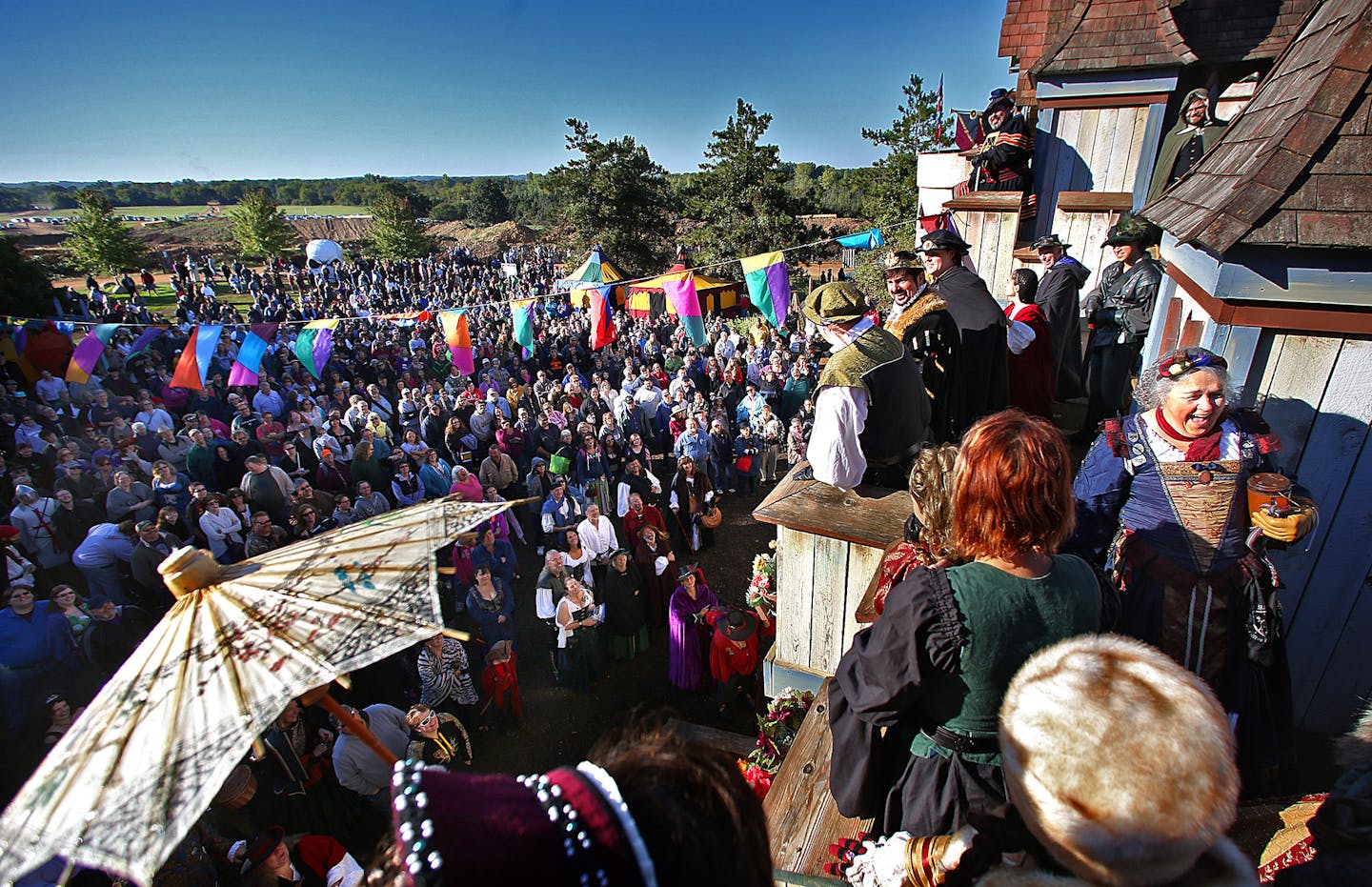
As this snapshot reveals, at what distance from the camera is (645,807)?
99 centimetres

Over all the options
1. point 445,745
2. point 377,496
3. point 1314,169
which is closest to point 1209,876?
point 1314,169

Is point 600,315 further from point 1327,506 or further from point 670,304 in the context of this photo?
point 1327,506

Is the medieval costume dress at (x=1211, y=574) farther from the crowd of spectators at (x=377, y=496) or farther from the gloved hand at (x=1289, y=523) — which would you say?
the crowd of spectators at (x=377, y=496)

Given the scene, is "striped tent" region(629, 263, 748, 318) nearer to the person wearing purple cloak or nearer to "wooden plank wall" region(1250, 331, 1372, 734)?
the person wearing purple cloak

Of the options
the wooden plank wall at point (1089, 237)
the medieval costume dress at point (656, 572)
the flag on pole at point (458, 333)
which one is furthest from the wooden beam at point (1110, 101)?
the flag on pole at point (458, 333)

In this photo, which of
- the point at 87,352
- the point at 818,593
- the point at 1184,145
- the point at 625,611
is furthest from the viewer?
the point at 87,352

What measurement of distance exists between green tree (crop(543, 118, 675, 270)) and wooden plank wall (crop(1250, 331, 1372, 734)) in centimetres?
3564

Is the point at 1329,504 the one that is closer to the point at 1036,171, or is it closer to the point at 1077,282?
the point at 1077,282

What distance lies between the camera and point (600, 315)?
1270 centimetres

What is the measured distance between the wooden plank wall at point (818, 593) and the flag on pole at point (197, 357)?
11.1 m

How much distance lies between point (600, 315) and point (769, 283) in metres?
3.44

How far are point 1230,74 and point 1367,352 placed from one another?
590cm

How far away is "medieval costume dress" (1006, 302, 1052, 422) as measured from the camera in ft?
15.1

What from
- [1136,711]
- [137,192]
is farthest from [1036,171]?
[137,192]
